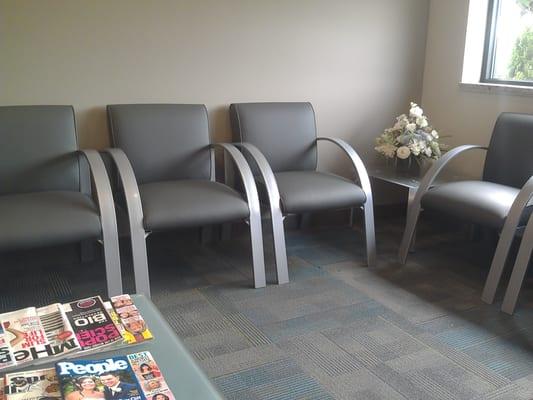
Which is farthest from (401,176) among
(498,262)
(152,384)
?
(152,384)

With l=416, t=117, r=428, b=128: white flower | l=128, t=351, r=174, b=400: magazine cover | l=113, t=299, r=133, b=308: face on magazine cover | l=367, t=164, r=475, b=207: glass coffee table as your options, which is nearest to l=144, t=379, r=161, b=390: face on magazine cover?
l=128, t=351, r=174, b=400: magazine cover

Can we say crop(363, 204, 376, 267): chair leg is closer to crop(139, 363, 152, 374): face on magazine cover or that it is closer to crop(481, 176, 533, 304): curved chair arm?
crop(481, 176, 533, 304): curved chair arm

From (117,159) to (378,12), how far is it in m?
1.98

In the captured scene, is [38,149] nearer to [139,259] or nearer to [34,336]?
[139,259]

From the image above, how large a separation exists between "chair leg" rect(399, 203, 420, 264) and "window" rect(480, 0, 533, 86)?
1070mm

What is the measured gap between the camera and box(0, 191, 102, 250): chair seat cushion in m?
1.91

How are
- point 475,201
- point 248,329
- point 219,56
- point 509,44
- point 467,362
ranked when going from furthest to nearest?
1. point 509,44
2. point 219,56
3. point 475,201
4. point 248,329
5. point 467,362

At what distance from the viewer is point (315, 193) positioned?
251 cm

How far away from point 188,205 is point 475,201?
1.32m

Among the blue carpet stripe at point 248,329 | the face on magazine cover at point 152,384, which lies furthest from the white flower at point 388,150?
the face on magazine cover at point 152,384

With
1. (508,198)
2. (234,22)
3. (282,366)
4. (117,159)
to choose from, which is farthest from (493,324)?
(234,22)

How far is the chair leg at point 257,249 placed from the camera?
2406mm

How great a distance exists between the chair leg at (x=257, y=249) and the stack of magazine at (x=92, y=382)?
4.07 feet

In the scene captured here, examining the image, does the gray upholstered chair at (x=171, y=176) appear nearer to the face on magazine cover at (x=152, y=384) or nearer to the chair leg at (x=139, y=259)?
the chair leg at (x=139, y=259)
